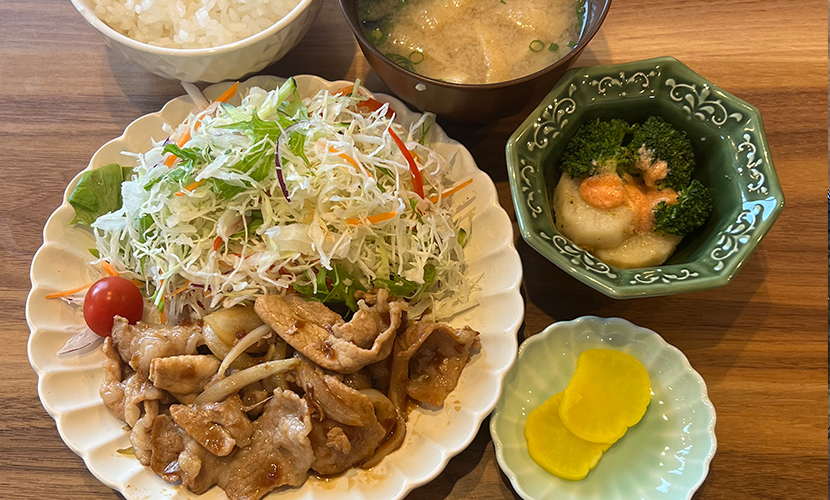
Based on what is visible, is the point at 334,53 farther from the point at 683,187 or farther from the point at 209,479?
the point at 209,479

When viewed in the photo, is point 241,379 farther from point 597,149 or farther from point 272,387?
point 597,149

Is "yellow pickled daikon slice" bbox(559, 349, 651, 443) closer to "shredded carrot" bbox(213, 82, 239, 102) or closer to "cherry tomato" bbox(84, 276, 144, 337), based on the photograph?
"cherry tomato" bbox(84, 276, 144, 337)

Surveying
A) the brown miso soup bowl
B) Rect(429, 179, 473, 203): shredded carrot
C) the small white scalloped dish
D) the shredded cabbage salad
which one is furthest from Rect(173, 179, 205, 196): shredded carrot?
the small white scalloped dish

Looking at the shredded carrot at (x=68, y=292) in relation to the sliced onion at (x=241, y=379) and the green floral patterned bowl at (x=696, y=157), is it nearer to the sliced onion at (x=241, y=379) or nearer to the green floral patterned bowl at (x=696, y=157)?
the sliced onion at (x=241, y=379)

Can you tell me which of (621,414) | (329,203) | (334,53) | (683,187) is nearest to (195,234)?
(329,203)

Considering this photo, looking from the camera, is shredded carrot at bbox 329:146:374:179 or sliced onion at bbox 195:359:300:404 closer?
sliced onion at bbox 195:359:300:404

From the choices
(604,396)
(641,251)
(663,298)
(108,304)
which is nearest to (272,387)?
(108,304)
